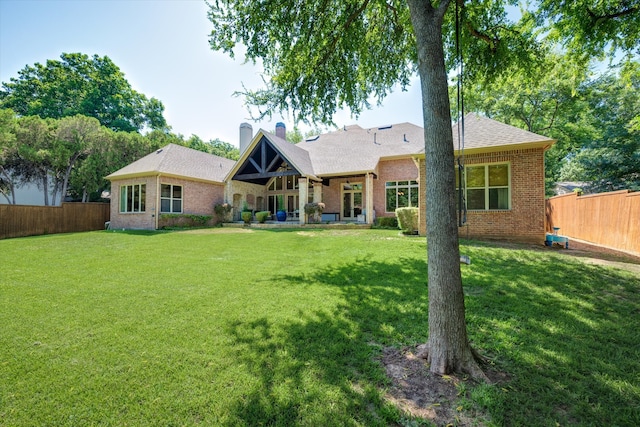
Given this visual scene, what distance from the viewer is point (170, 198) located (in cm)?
1784

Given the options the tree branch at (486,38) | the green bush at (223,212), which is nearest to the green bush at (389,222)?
the tree branch at (486,38)

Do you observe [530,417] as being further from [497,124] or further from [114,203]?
[114,203]

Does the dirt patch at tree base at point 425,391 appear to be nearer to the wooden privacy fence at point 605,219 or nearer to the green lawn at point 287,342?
the green lawn at point 287,342

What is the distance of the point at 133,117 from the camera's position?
127 feet

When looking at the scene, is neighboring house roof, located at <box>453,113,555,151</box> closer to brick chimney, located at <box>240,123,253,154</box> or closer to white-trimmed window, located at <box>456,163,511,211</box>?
white-trimmed window, located at <box>456,163,511,211</box>

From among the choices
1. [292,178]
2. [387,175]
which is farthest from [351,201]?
[292,178]

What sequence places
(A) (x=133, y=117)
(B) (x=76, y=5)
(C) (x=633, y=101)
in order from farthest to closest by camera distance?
(A) (x=133, y=117) < (C) (x=633, y=101) < (B) (x=76, y=5)

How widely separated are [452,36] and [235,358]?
8.84 metres

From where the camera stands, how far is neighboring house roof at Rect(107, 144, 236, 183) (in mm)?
17469

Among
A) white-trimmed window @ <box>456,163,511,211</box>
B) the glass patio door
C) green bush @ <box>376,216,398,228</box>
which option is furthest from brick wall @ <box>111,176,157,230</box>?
white-trimmed window @ <box>456,163,511,211</box>

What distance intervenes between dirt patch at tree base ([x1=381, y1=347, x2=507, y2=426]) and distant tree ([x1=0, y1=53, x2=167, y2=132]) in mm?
44663

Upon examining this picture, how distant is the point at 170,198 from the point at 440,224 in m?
18.8

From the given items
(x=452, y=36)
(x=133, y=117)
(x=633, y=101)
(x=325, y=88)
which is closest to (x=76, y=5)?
(x=325, y=88)

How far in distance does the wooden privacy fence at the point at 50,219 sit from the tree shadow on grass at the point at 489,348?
19.1 m
